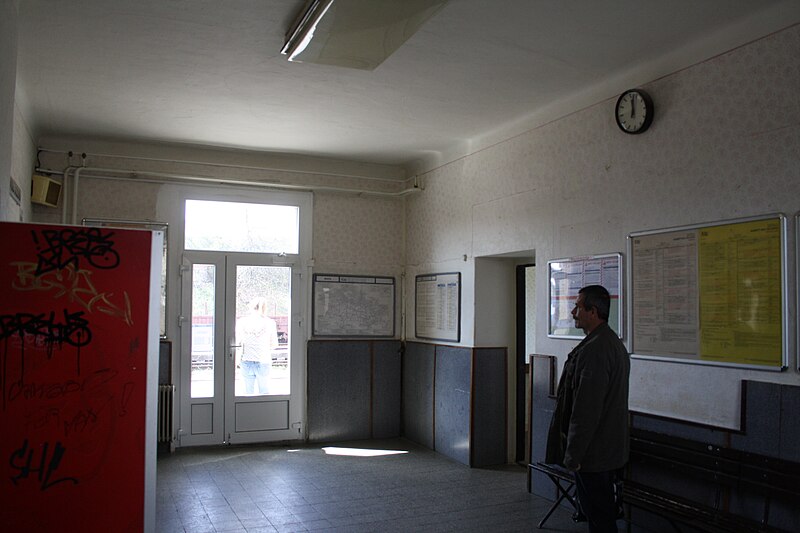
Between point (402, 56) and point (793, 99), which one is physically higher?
point (402, 56)

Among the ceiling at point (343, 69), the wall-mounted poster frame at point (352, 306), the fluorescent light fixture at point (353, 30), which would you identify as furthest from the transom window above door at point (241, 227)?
the fluorescent light fixture at point (353, 30)

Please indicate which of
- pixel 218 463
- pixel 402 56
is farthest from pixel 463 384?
pixel 402 56

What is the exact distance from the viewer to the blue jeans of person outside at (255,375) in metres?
7.38

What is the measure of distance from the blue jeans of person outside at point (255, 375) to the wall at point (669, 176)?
282 centimetres

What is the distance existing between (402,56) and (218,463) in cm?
424

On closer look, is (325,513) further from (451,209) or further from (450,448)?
(451,209)

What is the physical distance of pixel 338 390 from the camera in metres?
7.70

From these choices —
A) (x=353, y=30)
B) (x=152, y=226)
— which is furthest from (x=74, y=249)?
(x=152, y=226)

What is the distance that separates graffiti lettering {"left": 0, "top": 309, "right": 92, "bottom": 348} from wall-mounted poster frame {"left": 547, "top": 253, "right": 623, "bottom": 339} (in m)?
3.49

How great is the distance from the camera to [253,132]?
662cm

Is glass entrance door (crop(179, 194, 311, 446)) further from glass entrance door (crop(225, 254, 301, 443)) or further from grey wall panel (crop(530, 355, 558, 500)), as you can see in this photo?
grey wall panel (crop(530, 355, 558, 500))

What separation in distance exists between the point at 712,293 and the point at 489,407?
2.97 metres

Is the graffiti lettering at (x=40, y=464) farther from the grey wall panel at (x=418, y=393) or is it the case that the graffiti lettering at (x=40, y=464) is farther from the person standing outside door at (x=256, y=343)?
the grey wall panel at (x=418, y=393)

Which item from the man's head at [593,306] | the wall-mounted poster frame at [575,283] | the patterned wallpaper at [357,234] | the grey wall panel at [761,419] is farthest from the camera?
the patterned wallpaper at [357,234]
